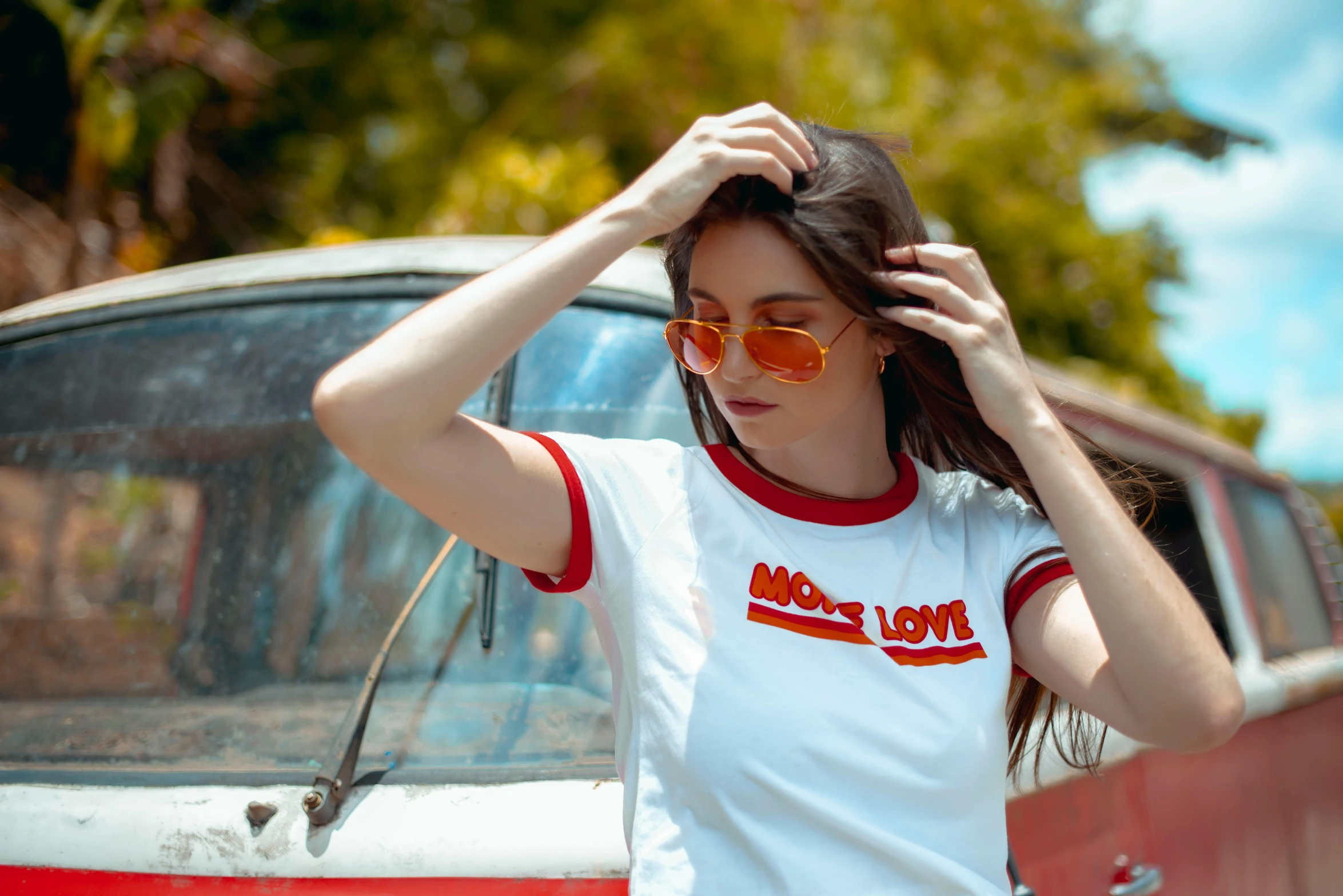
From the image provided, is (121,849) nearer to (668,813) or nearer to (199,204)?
(668,813)

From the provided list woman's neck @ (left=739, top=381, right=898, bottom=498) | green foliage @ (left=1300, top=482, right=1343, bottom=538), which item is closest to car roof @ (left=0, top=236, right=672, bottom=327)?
woman's neck @ (left=739, top=381, right=898, bottom=498)

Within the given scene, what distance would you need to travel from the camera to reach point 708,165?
1.23 meters

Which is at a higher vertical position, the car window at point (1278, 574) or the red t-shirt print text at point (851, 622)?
the car window at point (1278, 574)

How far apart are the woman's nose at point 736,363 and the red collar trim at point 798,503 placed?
0.13 meters

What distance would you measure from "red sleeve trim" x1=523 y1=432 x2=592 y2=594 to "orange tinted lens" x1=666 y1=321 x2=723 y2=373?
214 mm

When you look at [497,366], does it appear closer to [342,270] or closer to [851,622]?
[851,622]

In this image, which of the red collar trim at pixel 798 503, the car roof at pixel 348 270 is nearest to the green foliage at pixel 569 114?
the car roof at pixel 348 270

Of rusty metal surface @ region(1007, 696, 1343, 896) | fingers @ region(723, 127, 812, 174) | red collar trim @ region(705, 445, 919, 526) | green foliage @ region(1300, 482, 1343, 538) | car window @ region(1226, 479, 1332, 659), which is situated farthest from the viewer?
green foliage @ region(1300, 482, 1343, 538)

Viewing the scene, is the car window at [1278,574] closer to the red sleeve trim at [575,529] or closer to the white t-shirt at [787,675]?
the white t-shirt at [787,675]

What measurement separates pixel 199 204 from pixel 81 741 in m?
6.97

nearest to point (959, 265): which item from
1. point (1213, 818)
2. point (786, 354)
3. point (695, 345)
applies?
point (786, 354)

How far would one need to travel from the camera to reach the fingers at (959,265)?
4.18 ft

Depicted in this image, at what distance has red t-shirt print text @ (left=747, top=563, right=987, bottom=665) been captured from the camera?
1268 millimetres

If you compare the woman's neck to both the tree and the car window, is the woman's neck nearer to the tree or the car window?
the car window
